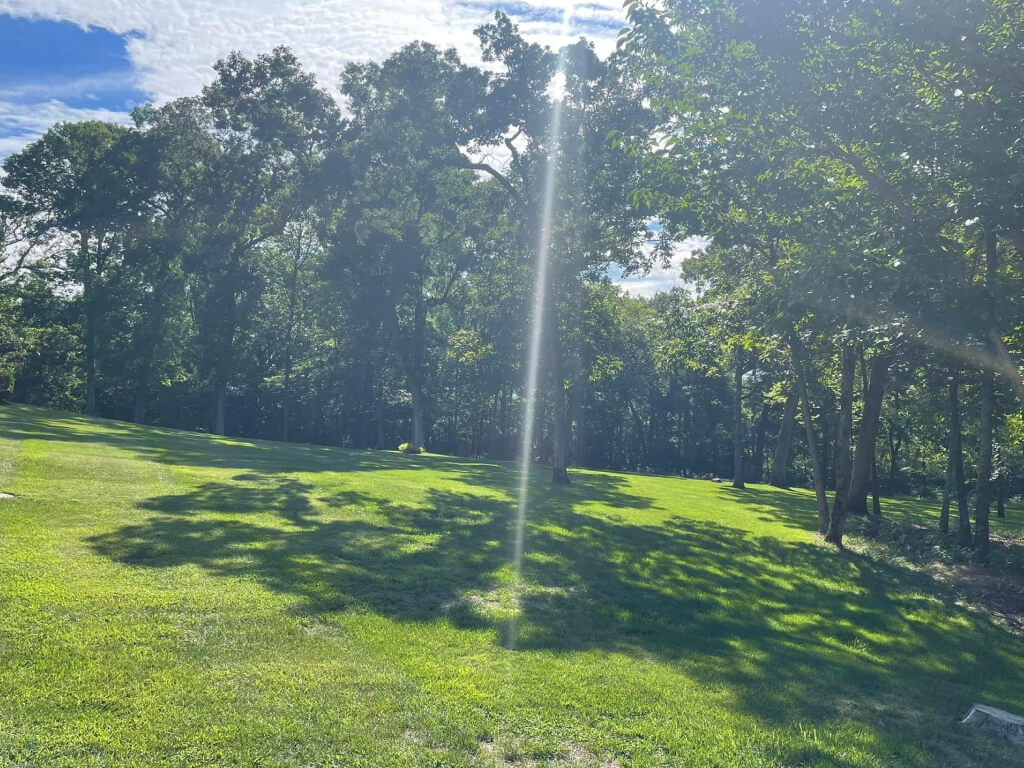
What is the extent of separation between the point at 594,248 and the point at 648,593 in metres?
19.1

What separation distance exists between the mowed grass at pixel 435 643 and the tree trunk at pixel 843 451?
2.54 metres

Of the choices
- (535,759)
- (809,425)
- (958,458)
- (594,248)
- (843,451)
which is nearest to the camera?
(535,759)

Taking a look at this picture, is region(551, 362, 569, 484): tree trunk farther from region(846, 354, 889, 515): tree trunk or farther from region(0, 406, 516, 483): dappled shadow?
region(846, 354, 889, 515): tree trunk

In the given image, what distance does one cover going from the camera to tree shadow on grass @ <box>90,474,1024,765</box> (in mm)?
8094

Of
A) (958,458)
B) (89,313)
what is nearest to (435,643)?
(958,458)

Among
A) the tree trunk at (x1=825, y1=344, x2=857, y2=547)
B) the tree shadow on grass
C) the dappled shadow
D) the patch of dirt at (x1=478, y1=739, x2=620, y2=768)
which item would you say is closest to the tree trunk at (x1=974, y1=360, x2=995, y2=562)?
the tree shadow on grass

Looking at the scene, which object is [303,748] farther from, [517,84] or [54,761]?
[517,84]

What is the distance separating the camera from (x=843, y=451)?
19438 millimetres

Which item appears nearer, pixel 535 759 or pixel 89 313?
pixel 535 759

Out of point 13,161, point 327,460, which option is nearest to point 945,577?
point 327,460

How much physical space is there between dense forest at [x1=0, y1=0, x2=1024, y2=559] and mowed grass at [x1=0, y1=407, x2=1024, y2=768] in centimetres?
467

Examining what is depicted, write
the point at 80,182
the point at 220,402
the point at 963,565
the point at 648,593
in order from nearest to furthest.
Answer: the point at 648,593, the point at 963,565, the point at 80,182, the point at 220,402

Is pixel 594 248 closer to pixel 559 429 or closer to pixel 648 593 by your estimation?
pixel 559 429

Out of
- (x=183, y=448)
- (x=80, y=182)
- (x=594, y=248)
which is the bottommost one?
(x=183, y=448)
